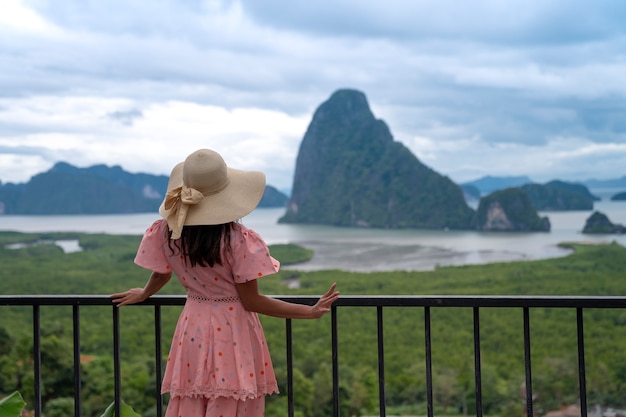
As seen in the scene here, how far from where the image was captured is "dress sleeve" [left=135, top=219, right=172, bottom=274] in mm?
2170

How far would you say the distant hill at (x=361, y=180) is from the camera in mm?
118625

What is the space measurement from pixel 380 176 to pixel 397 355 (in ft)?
295

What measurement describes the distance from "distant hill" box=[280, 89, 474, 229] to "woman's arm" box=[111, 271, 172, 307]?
117055mm

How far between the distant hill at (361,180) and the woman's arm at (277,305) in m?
117

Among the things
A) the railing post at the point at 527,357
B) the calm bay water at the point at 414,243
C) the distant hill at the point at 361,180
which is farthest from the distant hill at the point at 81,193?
the railing post at the point at 527,357

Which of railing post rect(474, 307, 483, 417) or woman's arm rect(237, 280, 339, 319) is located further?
railing post rect(474, 307, 483, 417)

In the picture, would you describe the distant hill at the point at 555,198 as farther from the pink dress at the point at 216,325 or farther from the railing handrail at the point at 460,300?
the pink dress at the point at 216,325

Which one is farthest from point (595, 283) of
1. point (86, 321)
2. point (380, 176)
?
point (380, 176)

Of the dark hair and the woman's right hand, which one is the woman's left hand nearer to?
the dark hair

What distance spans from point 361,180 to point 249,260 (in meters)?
126

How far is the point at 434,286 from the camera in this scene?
54.2 metres

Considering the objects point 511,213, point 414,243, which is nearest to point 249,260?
point 414,243

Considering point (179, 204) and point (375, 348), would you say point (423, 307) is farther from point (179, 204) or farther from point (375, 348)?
point (375, 348)

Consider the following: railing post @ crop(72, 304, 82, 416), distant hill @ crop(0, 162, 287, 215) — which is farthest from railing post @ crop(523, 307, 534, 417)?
distant hill @ crop(0, 162, 287, 215)
